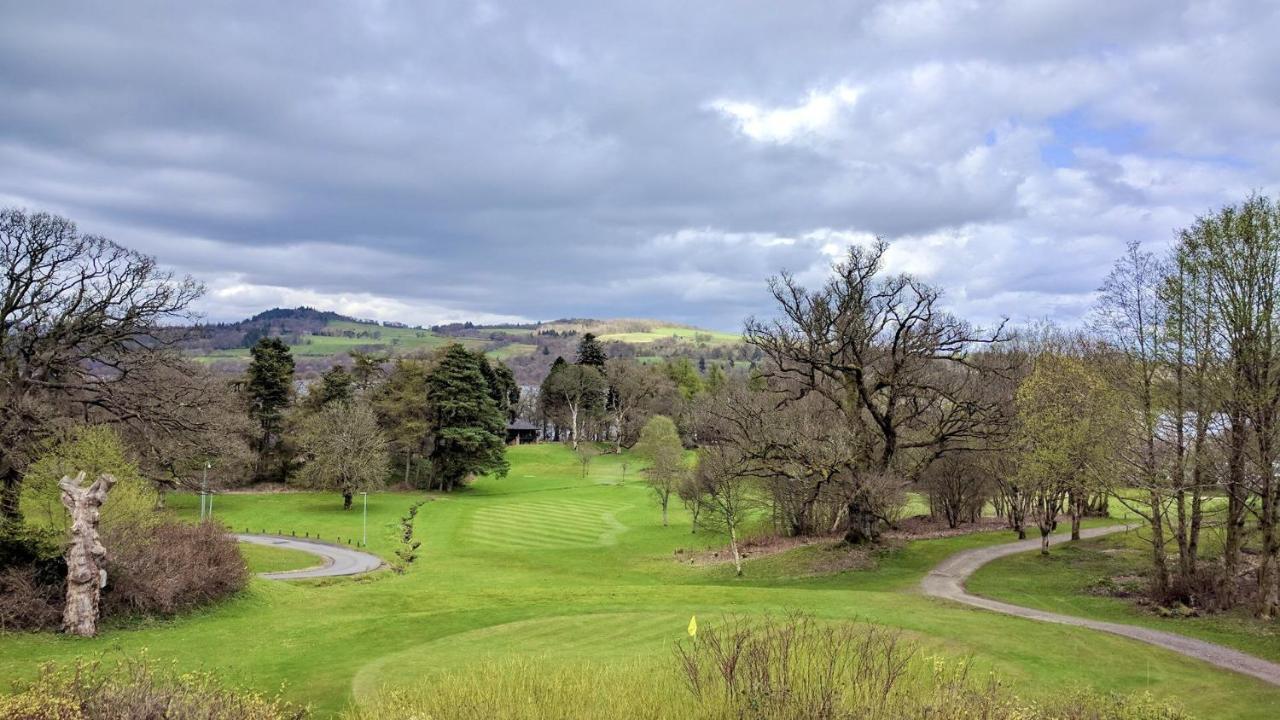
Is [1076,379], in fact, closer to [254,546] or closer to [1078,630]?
[1078,630]

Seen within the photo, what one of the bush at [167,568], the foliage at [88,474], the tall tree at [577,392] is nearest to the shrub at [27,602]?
the bush at [167,568]

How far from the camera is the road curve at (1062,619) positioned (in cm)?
1577

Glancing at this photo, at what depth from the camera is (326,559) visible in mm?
41250

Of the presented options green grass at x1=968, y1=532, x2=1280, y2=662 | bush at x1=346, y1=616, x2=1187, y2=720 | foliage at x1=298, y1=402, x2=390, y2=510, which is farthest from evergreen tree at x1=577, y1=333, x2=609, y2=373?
bush at x1=346, y1=616, x2=1187, y2=720

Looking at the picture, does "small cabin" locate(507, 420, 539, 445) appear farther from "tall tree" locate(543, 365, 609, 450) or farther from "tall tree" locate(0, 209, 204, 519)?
"tall tree" locate(0, 209, 204, 519)

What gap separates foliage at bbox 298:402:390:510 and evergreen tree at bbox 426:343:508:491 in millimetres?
9324

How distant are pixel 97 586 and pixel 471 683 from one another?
13961 mm

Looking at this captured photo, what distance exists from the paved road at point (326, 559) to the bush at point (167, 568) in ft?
33.1

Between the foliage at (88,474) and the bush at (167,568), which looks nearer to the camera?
the bush at (167,568)

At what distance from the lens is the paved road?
3566cm

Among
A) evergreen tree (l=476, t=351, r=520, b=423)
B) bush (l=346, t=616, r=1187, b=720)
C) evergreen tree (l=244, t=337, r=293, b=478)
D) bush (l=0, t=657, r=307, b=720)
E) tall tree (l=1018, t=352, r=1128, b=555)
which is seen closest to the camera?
bush (l=346, t=616, r=1187, b=720)

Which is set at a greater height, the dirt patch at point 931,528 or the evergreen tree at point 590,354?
the evergreen tree at point 590,354

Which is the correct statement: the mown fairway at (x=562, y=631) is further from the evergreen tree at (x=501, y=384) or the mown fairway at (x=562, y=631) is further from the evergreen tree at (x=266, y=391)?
the evergreen tree at (x=501, y=384)

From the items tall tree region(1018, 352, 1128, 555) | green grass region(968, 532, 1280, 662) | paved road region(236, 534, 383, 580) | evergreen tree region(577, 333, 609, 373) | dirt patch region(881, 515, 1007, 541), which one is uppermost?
evergreen tree region(577, 333, 609, 373)
